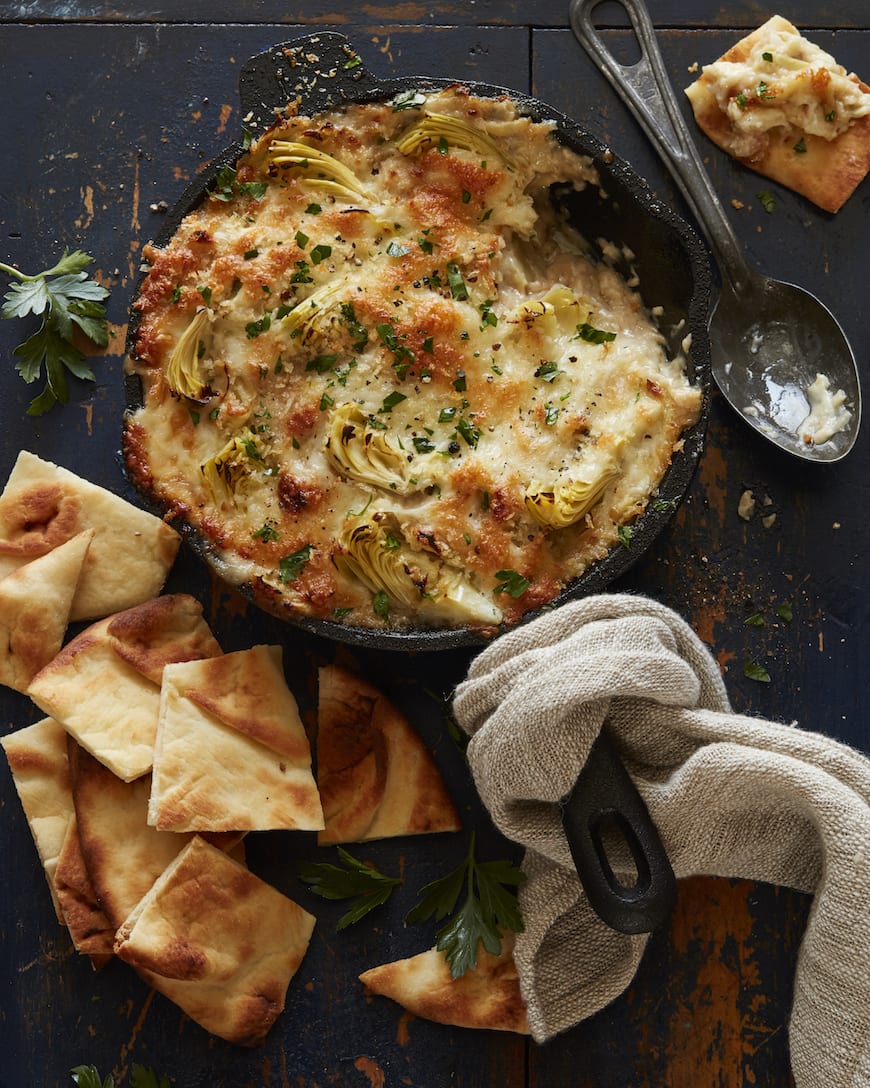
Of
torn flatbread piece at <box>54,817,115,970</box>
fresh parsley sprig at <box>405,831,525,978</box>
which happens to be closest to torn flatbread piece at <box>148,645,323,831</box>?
torn flatbread piece at <box>54,817,115,970</box>

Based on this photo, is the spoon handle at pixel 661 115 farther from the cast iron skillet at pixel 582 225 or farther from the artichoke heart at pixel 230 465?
the artichoke heart at pixel 230 465

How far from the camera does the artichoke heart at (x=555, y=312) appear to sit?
2795 mm

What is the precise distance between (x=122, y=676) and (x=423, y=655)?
0.79m

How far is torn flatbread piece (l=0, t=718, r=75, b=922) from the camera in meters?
2.97

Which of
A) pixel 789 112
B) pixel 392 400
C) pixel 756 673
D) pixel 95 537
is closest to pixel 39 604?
pixel 95 537

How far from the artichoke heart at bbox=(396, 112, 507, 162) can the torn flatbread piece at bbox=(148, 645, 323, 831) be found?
4.41 ft

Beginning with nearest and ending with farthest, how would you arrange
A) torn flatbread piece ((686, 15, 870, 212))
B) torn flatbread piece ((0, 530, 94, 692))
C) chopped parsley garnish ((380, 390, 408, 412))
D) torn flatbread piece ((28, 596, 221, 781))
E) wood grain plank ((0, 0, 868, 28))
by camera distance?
1. chopped parsley garnish ((380, 390, 408, 412))
2. torn flatbread piece ((28, 596, 221, 781))
3. torn flatbread piece ((0, 530, 94, 692))
4. torn flatbread piece ((686, 15, 870, 212))
5. wood grain plank ((0, 0, 868, 28))

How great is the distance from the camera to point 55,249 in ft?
10.7

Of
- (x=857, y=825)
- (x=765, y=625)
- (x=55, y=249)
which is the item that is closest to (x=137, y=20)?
(x=55, y=249)

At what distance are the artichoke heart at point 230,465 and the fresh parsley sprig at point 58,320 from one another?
680 mm

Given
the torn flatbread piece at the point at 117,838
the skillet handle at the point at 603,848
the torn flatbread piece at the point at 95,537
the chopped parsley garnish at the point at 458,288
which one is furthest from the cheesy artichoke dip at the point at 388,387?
the torn flatbread piece at the point at 117,838

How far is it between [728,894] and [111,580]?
186 centimetres

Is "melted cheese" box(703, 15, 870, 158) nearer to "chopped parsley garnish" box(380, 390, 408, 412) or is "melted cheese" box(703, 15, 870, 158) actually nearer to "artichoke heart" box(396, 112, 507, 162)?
"artichoke heart" box(396, 112, 507, 162)

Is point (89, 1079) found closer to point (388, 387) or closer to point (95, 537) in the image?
point (95, 537)
